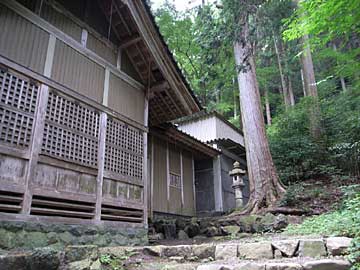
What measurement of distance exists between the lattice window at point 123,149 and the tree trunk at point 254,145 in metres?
4.06

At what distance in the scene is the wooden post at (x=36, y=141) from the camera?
182 inches

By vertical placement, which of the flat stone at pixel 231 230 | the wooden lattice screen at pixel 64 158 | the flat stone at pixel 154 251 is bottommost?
the flat stone at pixel 154 251

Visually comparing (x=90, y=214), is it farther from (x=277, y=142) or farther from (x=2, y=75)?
(x=277, y=142)

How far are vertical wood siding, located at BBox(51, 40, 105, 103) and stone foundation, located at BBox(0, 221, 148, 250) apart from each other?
286cm

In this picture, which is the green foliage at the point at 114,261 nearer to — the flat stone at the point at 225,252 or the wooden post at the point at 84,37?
the flat stone at the point at 225,252

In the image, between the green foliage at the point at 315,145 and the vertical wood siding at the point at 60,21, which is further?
the green foliage at the point at 315,145

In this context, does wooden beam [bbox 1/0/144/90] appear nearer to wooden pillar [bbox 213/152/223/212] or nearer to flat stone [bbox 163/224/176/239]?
flat stone [bbox 163/224/176/239]

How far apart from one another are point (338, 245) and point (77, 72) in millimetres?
5793

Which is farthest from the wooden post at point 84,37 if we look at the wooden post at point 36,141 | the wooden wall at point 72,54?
the wooden post at point 36,141

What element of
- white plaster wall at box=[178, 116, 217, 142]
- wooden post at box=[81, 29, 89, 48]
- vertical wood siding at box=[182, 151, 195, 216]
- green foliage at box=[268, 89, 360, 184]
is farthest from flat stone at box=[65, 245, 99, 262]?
white plaster wall at box=[178, 116, 217, 142]

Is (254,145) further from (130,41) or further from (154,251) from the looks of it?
(154,251)

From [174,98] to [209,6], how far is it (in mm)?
4122

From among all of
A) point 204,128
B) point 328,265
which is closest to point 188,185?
point 204,128

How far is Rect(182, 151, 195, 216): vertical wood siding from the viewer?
1228cm
